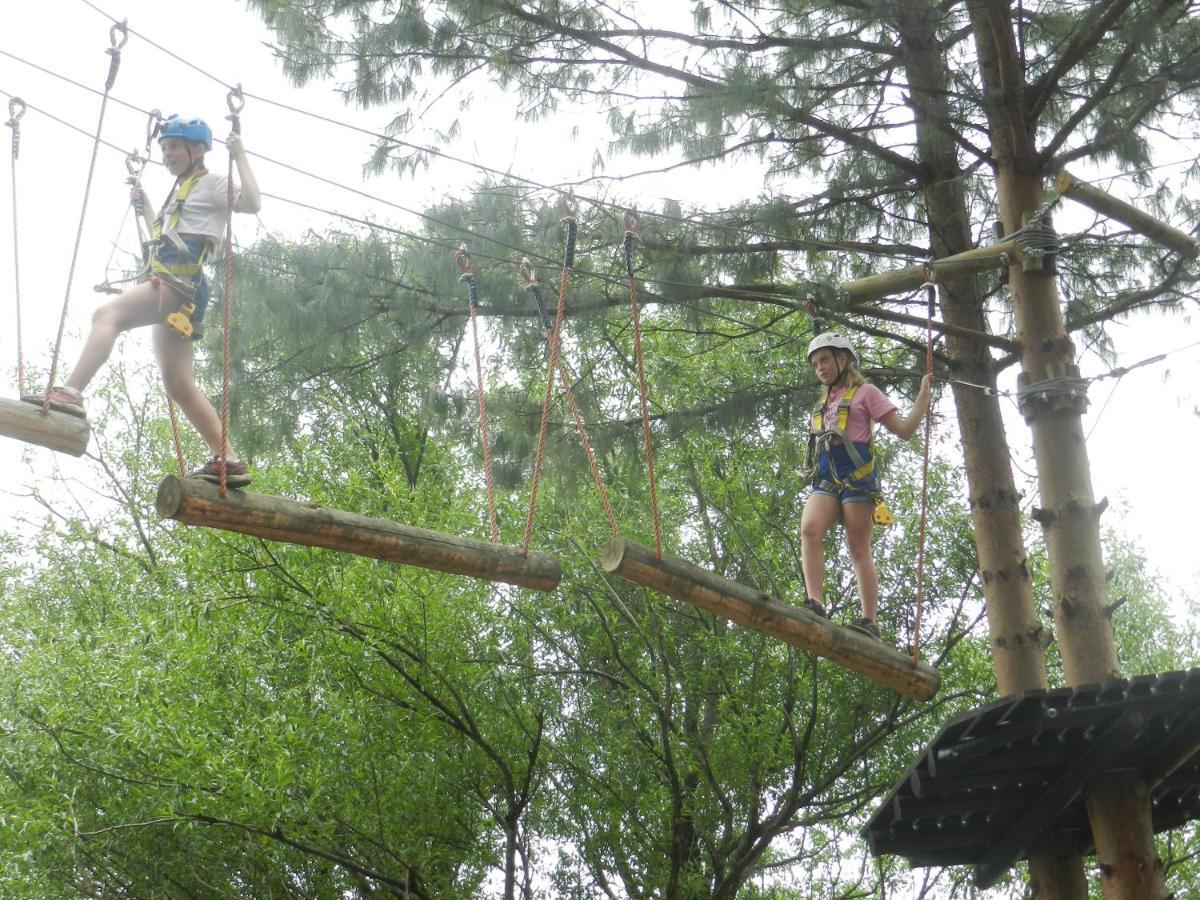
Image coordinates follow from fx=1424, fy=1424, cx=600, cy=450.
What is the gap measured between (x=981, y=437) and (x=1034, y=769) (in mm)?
1870

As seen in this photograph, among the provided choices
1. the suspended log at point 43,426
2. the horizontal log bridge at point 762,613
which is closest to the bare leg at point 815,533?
the horizontal log bridge at point 762,613

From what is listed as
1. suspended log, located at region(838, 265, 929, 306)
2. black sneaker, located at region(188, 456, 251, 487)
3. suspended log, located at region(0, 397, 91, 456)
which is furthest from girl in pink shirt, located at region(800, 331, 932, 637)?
suspended log, located at region(0, 397, 91, 456)

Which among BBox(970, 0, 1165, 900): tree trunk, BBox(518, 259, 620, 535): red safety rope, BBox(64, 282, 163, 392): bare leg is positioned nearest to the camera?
BBox(64, 282, 163, 392): bare leg

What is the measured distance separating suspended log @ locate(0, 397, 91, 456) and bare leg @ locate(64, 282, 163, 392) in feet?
0.62

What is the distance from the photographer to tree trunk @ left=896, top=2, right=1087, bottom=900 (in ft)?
20.8

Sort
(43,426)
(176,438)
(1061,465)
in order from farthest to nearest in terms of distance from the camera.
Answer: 1. (1061,465)
2. (176,438)
3. (43,426)

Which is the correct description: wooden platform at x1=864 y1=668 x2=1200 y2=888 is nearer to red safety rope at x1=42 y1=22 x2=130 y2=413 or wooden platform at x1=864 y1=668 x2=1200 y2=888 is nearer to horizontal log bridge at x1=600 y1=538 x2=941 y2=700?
horizontal log bridge at x1=600 y1=538 x2=941 y2=700

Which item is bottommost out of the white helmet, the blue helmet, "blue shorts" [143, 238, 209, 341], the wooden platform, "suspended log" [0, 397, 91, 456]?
the wooden platform

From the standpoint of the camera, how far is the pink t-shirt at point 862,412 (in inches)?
227

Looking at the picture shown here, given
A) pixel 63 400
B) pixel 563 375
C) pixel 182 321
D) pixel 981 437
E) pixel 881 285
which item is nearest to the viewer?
pixel 63 400

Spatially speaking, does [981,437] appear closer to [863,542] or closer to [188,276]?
[863,542]

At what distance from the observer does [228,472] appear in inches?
181

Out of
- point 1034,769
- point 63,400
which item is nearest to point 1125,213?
point 1034,769

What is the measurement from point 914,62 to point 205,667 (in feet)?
22.4
